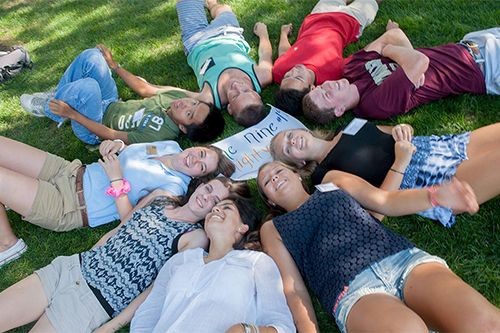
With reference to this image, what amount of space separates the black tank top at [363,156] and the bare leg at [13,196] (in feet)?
7.16

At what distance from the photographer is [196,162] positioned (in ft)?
12.8

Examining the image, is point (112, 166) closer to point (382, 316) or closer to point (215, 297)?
point (215, 297)

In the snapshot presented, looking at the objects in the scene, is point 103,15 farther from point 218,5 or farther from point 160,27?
point 218,5

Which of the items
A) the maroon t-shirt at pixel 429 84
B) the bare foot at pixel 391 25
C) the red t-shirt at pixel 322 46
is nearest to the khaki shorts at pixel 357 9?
the red t-shirt at pixel 322 46

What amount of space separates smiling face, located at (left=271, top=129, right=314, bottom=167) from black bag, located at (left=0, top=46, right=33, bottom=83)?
3.77 meters

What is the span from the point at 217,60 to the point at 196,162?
1.43m

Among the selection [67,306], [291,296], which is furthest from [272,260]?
[67,306]

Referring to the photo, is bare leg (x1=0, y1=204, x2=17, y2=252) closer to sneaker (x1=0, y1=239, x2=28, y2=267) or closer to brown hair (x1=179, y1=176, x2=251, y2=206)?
sneaker (x1=0, y1=239, x2=28, y2=267)

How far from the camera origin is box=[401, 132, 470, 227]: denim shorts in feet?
10.8

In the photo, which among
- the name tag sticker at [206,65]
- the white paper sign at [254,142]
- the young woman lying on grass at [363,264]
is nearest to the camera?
the young woman lying on grass at [363,264]

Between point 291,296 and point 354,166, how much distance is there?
103 centimetres

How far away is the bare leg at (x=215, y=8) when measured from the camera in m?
5.54

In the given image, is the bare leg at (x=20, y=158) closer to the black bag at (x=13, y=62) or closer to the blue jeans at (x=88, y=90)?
the blue jeans at (x=88, y=90)

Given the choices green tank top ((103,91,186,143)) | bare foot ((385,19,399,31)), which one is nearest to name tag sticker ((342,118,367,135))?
bare foot ((385,19,399,31))
